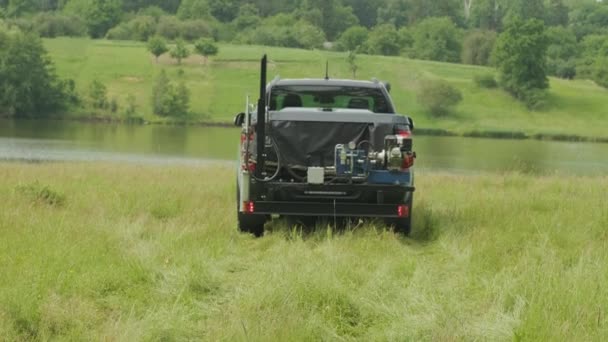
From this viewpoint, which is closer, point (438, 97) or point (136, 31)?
point (438, 97)

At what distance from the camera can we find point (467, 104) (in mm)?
106625

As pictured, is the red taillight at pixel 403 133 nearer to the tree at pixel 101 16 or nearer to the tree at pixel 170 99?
the tree at pixel 170 99

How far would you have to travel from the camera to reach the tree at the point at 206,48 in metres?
122

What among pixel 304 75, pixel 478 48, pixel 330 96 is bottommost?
pixel 304 75

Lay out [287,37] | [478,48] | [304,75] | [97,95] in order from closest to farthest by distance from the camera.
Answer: [97,95] < [304,75] < [478,48] < [287,37]

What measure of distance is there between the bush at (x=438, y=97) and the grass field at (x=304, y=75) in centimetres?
110

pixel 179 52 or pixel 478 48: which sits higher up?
→ pixel 478 48

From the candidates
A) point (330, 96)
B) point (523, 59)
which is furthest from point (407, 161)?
point (523, 59)

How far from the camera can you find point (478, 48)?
501 feet

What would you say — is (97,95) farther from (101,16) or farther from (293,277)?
(293,277)

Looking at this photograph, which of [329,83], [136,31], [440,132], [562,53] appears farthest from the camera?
[562,53]

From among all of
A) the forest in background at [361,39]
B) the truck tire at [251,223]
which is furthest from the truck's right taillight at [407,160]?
the forest in background at [361,39]

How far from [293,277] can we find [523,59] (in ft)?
388

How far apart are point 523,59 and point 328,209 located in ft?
378
